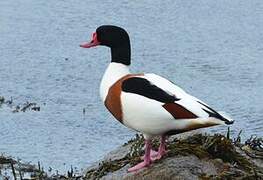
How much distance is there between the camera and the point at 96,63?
1501 cm

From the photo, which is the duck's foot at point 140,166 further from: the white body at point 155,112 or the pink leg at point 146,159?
the white body at point 155,112

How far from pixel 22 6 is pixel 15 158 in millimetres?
9406

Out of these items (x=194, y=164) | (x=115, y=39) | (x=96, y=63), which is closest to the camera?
(x=194, y=164)

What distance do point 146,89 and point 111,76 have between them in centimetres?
38

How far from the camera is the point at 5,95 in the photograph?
1318 cm

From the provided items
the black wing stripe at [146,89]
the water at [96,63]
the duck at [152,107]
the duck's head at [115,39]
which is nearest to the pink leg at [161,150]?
the duck at [152,107]

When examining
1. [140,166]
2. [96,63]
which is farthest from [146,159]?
[96,63]

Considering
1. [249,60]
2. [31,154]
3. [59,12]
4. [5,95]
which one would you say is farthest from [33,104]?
[59,12]

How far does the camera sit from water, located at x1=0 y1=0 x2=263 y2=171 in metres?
11.3

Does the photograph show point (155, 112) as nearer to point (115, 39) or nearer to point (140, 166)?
point (140, 166)

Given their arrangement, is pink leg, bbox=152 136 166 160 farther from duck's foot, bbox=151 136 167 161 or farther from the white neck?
the white neck

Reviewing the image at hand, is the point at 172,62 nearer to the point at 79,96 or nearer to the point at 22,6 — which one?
the point at 79,96

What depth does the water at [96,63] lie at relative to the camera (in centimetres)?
1127

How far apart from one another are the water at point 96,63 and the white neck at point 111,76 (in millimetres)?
4091
